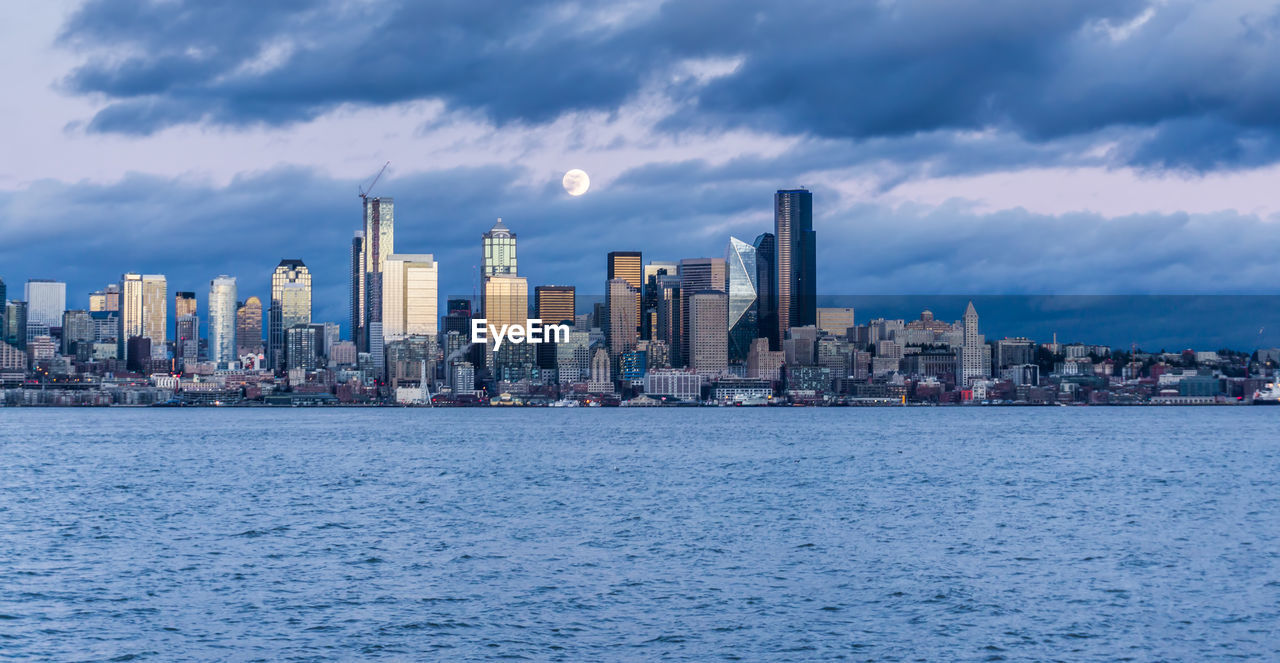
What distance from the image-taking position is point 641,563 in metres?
38.3

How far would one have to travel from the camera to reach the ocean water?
2802cm

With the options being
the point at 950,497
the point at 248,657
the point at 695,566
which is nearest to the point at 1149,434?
the point at 950,497

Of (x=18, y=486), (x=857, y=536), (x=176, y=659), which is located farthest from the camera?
(x=18, y=486)

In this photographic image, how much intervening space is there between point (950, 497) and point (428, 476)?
31.2m

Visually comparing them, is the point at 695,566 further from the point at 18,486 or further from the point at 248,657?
the point at 18,486

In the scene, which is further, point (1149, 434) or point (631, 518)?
point (1149, 434)

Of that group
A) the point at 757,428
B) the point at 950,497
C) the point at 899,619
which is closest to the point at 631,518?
the point at 950,497

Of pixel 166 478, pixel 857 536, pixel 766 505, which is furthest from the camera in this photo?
pixel 166 478

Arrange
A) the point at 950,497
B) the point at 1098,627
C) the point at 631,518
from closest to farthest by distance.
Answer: the point at 1098,627 < the point at 631,518 < the point at 950,497

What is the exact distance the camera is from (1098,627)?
29266 mm

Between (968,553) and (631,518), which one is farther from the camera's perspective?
(631,518)

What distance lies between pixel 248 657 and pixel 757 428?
446 feet

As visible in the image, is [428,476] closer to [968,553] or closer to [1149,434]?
[968,553]

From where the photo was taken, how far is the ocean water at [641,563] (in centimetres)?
2802
